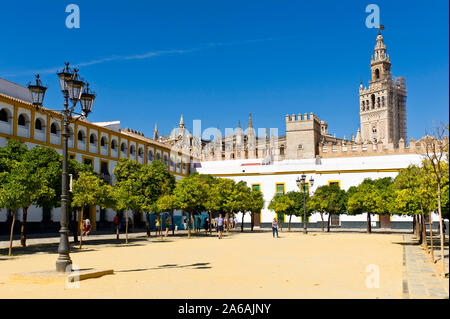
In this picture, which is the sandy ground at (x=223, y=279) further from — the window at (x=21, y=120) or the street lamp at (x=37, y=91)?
the window at (x=21, y=120)

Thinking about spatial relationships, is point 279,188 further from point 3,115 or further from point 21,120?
point 3,115

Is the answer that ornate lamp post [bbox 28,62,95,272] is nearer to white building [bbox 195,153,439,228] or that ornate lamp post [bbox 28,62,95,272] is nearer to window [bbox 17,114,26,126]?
window [bbox 17,114,26,126]

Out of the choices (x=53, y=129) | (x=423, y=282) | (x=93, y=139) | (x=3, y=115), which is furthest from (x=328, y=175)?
(x=423, y=282)

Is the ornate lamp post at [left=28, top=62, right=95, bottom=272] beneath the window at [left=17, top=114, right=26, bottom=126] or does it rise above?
beneath

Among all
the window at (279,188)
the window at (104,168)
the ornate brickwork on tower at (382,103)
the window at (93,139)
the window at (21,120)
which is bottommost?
the window at (279,188)

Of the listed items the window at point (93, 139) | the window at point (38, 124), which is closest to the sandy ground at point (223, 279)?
the window at point (38, 124)

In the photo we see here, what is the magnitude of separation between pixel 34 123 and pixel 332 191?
24.4 meters

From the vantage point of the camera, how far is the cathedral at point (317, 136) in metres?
54.3

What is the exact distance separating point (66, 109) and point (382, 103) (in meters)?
101

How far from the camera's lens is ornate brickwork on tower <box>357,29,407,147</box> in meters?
101

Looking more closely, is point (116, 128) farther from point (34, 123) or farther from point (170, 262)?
point (170, 262)

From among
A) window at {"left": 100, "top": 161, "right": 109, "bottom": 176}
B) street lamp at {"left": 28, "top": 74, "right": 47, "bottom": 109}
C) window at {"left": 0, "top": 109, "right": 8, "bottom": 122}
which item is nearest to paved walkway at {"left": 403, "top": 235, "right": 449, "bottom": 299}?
street lamp at {"left": 28, "top": 74, "right": 47, "bottom": 109}

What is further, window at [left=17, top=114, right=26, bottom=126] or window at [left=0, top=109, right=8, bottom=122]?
window at [left=17, top=114, right=26, bottom=126]

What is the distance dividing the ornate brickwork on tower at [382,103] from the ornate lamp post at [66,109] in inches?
3720
